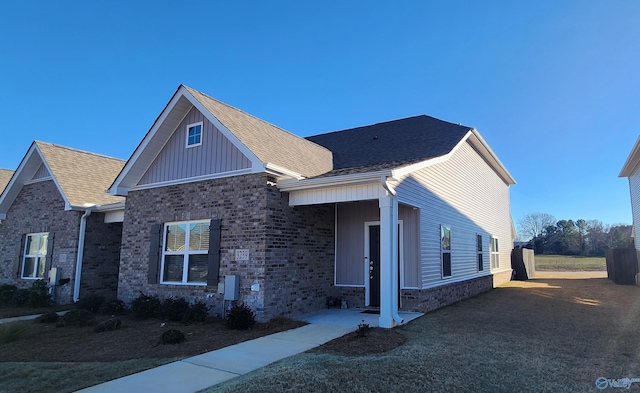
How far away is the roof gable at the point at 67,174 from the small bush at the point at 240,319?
8245 millimetres

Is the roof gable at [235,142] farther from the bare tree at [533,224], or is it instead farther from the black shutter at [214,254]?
the bare tree at [533,224]

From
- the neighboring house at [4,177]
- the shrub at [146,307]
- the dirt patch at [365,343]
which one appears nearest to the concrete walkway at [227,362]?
the dirt patch at [365,343]

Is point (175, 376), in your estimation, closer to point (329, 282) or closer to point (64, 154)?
point (329, 282)

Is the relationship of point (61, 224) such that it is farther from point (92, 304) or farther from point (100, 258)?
point (92, 304)

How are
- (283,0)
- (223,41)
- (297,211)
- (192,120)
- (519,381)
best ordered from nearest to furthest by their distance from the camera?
(519,381) < (297,211) < (192,120) < (283,0) < (223,41)

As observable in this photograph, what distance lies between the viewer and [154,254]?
10609 millimetres

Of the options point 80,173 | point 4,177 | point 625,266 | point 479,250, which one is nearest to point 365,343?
point 479,250

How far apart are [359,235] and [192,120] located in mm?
5720

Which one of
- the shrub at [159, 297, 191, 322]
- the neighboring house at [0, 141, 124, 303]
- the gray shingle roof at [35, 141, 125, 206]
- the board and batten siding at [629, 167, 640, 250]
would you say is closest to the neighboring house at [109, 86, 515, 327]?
the shrub at [159, 297, 191, 322]

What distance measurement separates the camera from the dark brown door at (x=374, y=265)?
10.4 m

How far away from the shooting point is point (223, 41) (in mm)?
14281

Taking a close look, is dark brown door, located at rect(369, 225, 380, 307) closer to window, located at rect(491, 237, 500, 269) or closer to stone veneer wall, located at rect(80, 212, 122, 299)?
stone veneer wall, located at rect(80, 212, 122, 299)

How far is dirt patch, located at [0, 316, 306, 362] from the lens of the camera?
623cm

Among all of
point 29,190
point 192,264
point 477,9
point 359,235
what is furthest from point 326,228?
point 29,190
